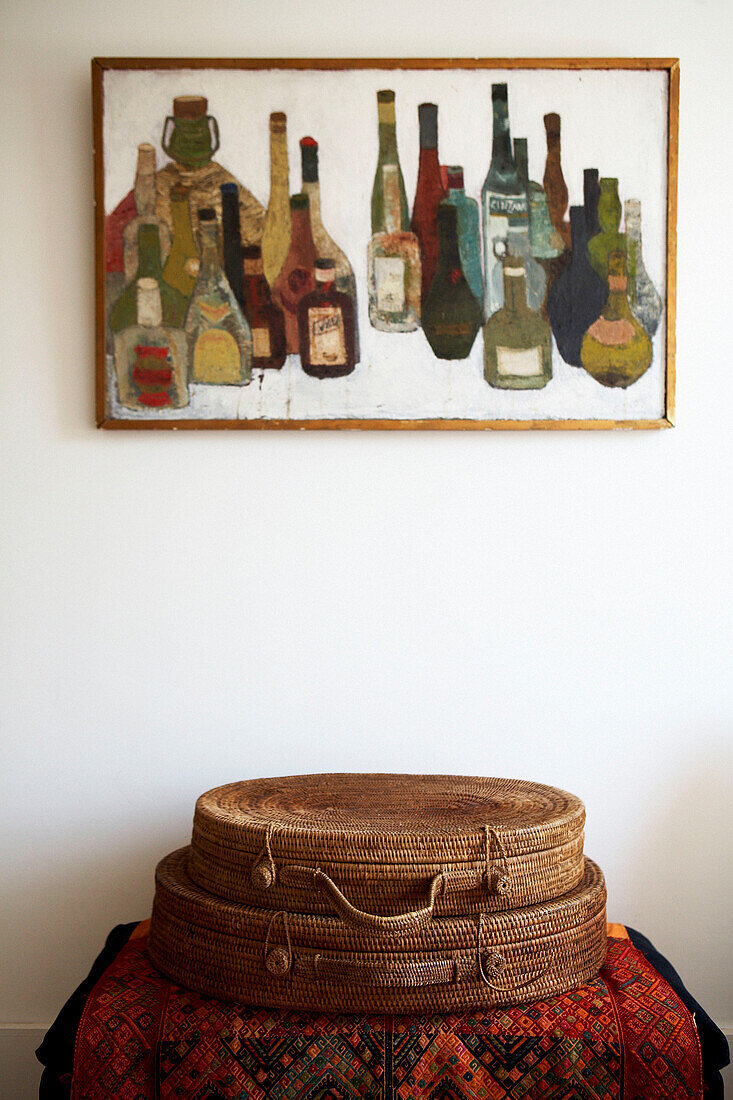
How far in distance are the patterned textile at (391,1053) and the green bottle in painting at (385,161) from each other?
1.53 meters

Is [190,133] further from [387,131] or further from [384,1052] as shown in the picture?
[384,1052]

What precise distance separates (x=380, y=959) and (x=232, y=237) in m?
1.45

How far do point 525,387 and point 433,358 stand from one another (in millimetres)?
209

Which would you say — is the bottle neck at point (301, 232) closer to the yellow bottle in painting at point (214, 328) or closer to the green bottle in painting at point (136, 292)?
the yellow bottle in painting at point (214, 328)

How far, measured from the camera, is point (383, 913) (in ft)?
4.33

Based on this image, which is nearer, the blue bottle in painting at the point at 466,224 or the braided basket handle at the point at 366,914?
the braided basket handle at the point at 366,914

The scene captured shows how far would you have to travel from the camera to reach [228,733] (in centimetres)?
190

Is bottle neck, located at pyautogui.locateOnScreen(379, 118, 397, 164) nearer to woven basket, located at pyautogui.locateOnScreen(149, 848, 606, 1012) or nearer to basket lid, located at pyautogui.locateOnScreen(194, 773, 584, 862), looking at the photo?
basket lid, located at pyautogui.locateOnScreen(194, 773, 584, 862)

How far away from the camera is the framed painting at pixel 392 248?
1847 millimetres

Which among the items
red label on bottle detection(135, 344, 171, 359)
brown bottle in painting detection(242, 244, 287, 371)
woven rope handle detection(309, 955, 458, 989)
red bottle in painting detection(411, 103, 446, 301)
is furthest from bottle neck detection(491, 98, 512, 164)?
woven rope handle detection(309, 955, 458, 989)

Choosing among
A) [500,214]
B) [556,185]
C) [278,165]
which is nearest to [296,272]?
[278,165]

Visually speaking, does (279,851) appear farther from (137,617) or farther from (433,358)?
(433,358)

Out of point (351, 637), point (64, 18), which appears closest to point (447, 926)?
point (351, 637)

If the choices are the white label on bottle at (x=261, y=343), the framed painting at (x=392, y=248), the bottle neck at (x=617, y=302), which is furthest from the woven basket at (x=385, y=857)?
the bottle neck at (x=617, y=302)
